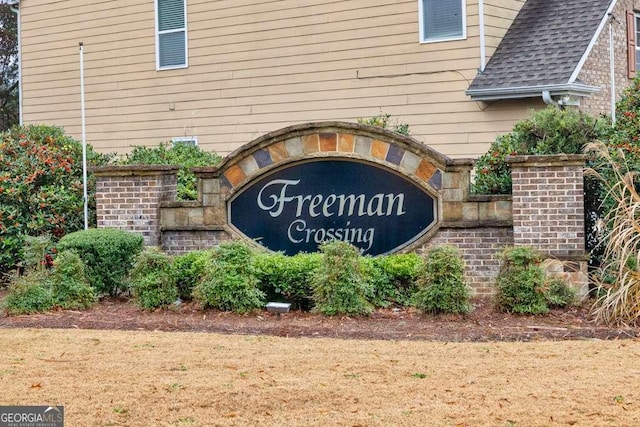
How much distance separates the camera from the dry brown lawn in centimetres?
668

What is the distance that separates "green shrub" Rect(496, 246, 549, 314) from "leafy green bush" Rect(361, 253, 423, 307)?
1.01 m

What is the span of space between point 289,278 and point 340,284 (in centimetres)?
79

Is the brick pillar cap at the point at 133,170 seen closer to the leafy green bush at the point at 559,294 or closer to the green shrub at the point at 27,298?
the green shrub at the point at 27,298

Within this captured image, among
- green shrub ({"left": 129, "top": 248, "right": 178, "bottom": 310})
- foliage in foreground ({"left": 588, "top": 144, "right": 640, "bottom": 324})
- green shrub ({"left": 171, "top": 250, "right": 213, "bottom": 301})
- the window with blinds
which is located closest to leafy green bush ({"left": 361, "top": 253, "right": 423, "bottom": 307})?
green shrub ({"left": 171, "top": 250, "right": 213, "bottom": 301})

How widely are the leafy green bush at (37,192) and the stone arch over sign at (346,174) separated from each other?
2.23 metres

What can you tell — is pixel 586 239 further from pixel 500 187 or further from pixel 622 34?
pixel 622 34

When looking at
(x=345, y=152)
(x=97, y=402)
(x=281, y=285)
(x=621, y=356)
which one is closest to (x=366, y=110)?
(x=345, y=152)

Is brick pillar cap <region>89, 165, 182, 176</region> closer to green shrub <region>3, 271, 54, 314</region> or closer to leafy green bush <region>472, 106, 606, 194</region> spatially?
green shrub <region>3, 271, 54, 314</region>

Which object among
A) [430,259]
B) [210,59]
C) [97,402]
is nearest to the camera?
[97,402]

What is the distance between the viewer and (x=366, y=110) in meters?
17.9

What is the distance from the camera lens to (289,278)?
37.0ft

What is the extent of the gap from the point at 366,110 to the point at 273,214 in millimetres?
5674

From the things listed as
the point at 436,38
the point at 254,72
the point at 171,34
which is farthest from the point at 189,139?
the point at 436,38

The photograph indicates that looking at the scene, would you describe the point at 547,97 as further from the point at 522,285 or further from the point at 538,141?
the point at 522,285
